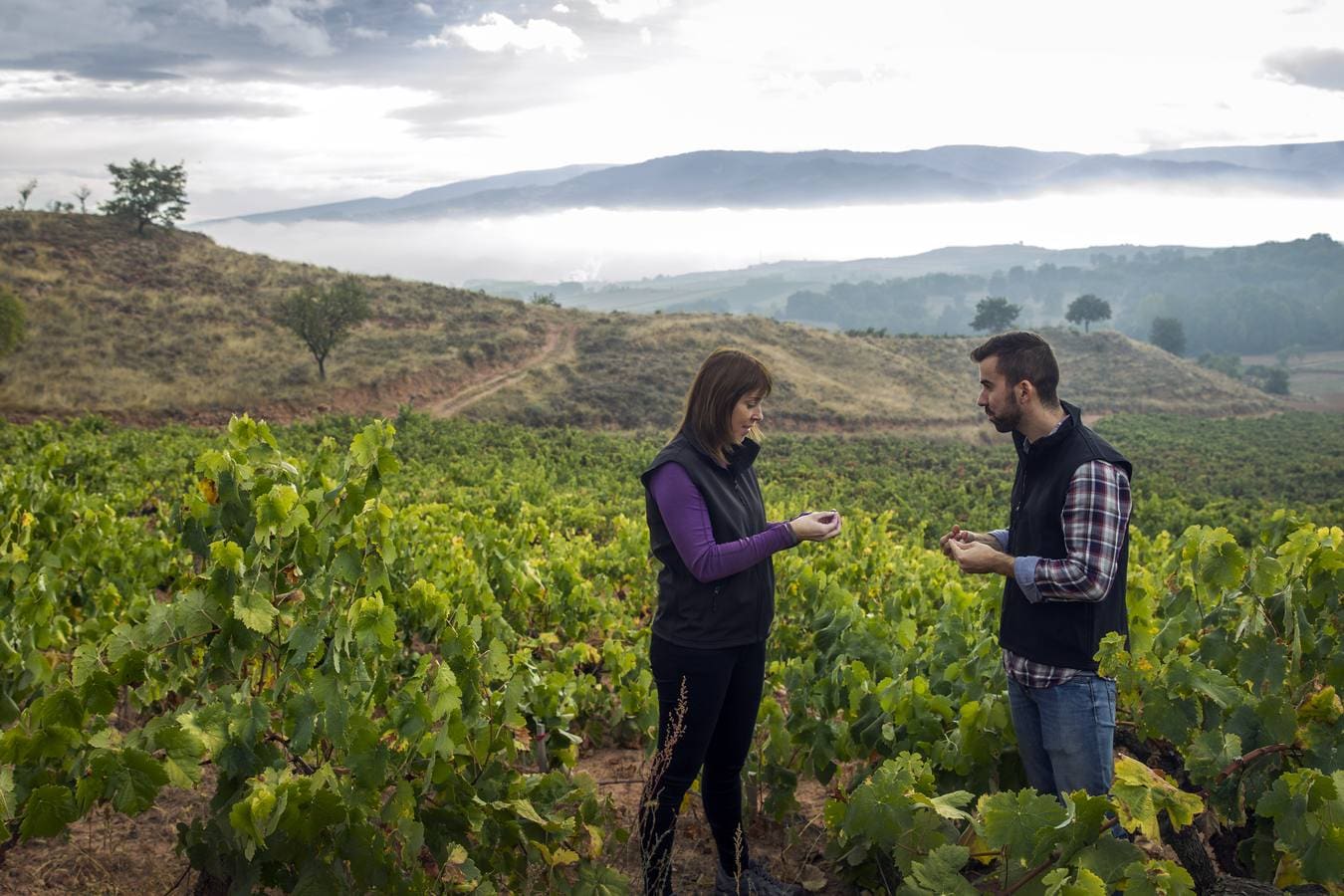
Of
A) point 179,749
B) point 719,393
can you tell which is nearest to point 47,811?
point 179,749

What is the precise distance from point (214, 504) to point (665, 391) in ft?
136

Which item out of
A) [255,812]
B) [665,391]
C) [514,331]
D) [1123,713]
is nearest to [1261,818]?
[1123,713]

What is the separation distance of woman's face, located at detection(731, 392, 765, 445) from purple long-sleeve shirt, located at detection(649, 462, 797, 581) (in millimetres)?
244

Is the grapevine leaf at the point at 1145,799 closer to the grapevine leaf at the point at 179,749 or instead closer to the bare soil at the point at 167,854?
the bare soil at the point at 167,854

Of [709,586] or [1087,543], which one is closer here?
[1087,543]

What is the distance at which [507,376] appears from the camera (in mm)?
42469

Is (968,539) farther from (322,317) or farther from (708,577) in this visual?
(322,317)

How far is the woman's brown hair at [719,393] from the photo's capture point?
3211 mm

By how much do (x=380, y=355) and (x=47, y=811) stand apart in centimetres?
3959

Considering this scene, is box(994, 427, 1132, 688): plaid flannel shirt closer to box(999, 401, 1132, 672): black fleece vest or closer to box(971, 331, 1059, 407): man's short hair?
box(999, 401, 1132, 672): black fleece vest

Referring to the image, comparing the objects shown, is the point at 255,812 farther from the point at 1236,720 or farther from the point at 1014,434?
the point at 1236,720

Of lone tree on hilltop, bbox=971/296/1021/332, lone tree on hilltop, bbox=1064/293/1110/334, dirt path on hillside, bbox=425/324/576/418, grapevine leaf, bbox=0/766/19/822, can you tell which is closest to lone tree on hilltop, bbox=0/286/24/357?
dirt path on hillside, bbox=425/324/576/418

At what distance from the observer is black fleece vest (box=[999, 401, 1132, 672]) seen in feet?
9.60

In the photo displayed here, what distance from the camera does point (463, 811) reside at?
2.90m
